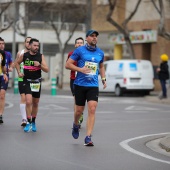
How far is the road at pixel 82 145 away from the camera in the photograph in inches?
377

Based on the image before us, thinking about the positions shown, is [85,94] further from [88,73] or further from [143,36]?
[143,36]

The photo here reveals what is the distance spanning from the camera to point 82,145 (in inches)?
467

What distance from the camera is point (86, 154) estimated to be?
34.9ft

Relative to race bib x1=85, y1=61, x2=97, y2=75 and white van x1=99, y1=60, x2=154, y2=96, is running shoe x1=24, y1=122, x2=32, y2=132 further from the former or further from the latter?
white van x1=99, y1=60, x2=154, y2=96

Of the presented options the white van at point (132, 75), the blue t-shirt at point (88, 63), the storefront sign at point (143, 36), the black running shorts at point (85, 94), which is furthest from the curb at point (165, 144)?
the storefront sign at point (143, 36)

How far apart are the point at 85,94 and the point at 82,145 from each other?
35.7 inches

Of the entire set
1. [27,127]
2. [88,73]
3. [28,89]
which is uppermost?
[88,73]

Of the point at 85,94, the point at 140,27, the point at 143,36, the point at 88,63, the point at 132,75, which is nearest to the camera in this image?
the point at 88,63

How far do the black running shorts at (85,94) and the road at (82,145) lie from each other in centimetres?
78

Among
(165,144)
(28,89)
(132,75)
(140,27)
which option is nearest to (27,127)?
(28,89)

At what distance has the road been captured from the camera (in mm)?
9578

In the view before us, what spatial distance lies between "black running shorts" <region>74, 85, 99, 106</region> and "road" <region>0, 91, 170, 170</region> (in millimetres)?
776

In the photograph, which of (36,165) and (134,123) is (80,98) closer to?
(36,165)

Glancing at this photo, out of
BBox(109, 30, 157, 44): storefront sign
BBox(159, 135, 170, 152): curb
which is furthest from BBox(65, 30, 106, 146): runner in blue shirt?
BBox(109, 30, 157, 44): storefront sign
